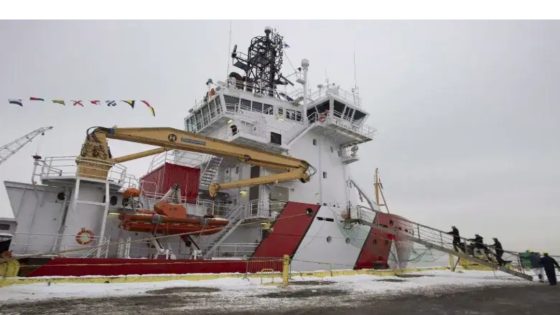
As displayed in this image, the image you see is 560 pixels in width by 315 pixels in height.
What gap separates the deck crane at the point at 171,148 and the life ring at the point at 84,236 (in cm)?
165

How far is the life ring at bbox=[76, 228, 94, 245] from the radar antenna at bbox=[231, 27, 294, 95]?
14230mm

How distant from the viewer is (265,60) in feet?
73.8

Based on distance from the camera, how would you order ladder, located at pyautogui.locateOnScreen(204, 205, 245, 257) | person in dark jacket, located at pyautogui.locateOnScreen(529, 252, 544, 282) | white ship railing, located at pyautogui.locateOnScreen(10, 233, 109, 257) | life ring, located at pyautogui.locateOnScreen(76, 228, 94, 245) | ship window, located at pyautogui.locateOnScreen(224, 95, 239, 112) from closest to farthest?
white ship railing, located at pyautogui.locateOnScreen(10, 233, 109, 257), life ring, located at pyautogui.locateOnScreen(76, 228, 94, 245), person in dark jacket, located at pyautogui.locateOnScreen(529, 252, 544, 282), ladder, located at pyautogui.locateOnScreen(204, 205, 245, 257), ship window, located at pyautogui.locateOnScreen(224, 95, 239, 112)

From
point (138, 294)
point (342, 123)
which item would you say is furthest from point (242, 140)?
point (138, 294)

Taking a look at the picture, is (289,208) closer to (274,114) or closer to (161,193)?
(161,193)

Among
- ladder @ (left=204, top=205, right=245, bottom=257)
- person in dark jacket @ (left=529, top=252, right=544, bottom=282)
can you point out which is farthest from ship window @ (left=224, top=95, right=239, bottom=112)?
person in dark jacket @ (left=529, top=252, right=544, bottom=282)

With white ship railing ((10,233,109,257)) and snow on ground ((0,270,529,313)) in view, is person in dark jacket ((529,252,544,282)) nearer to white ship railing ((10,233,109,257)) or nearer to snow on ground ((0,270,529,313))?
snow on ground ((0,270,529,313))

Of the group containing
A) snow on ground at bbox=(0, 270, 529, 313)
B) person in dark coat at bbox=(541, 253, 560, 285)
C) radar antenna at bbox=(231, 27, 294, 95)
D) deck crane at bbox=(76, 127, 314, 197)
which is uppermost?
radar antenna at bbox=(231, 27, 294, 95)

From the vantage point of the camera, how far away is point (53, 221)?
36.2 ft

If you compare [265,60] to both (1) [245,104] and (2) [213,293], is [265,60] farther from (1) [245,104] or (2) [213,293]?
(2) [213,293]

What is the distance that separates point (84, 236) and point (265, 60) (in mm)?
15731

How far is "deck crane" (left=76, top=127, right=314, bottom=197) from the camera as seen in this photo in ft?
35.8

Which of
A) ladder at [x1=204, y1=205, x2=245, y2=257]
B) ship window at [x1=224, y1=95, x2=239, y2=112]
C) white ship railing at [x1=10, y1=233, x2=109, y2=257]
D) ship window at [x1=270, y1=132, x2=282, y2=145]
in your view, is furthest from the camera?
ship window at [x1=224, y1=95, x2=239, y2=112]

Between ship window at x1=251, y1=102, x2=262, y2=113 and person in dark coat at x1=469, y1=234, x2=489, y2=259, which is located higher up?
ship window at x1=251, y1=102, x2=262, y2=113
